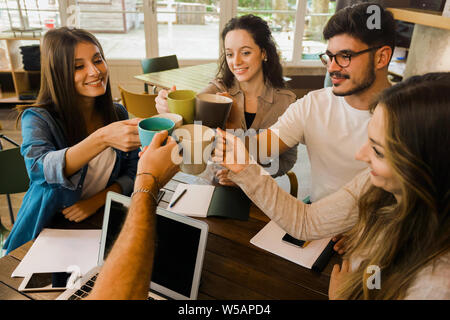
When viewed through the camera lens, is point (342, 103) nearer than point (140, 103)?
Yes

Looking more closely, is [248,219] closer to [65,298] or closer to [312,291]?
[312,291]

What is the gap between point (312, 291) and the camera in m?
0.96

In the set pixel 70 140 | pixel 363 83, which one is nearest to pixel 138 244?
pixel 70 140

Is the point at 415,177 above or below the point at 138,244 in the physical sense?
above

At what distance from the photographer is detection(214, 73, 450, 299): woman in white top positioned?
0.72 m

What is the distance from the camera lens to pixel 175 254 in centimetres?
93

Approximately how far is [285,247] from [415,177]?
500 mm

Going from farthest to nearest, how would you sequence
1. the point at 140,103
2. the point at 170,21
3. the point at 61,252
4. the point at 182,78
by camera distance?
the point at 170,21
the point at 182,78
the point at 140,103
the point at 61,252

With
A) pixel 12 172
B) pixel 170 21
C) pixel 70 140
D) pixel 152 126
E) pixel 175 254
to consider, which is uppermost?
pixel 170 21

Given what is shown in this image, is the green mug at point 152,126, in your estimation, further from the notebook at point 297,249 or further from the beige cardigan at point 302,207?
the notebook at point 297,249

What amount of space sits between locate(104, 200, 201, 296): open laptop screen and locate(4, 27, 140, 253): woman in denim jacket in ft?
1.08

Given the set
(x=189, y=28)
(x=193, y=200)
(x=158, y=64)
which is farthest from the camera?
(x=189, y=28)

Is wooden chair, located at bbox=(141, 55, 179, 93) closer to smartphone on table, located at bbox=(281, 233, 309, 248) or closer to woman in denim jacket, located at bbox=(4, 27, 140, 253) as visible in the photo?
woman in denim jacket, located at bbox=(4, 27, 140, 253)

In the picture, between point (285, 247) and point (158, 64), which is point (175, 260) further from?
point (158, 64)
